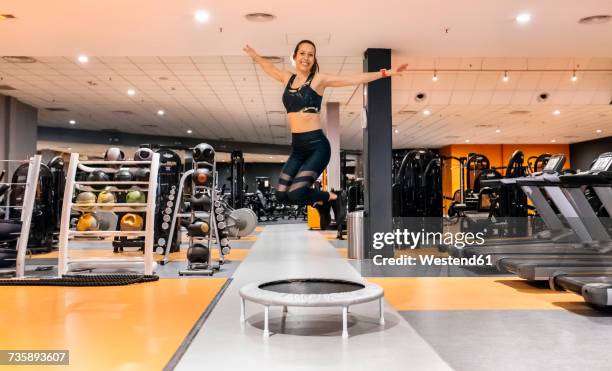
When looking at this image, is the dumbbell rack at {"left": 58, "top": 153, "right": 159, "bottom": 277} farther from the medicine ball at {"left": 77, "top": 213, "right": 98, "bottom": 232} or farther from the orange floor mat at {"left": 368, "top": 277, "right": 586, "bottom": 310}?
the orange floor mat at {"left": 368, "top": 277, "right": 586, "bottom": 310}

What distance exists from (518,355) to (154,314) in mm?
2718

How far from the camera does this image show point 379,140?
7.95m

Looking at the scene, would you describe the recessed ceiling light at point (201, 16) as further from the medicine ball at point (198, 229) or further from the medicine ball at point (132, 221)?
the medicine ball at point (132, 221)

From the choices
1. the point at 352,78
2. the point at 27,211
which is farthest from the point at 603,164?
the point at 27,211

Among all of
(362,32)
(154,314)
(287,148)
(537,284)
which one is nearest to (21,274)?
(154,314)

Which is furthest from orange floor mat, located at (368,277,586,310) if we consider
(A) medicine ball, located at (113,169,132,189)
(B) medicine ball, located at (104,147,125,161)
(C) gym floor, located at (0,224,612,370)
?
(B) medicine ball, located at (104,147,125,161)

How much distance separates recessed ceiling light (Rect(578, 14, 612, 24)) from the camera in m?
6.60

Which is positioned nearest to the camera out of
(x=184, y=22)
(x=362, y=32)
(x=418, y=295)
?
(x=418, y=295)

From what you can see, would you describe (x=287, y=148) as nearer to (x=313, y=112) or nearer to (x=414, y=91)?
(x=414, y=91)

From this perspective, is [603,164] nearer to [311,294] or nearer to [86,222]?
[311,294]

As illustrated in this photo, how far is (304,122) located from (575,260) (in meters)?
3.73

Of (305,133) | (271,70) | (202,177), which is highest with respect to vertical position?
(271,70)

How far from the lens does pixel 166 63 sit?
10406 millimetres

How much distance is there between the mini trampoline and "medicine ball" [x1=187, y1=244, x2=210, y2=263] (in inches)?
103
